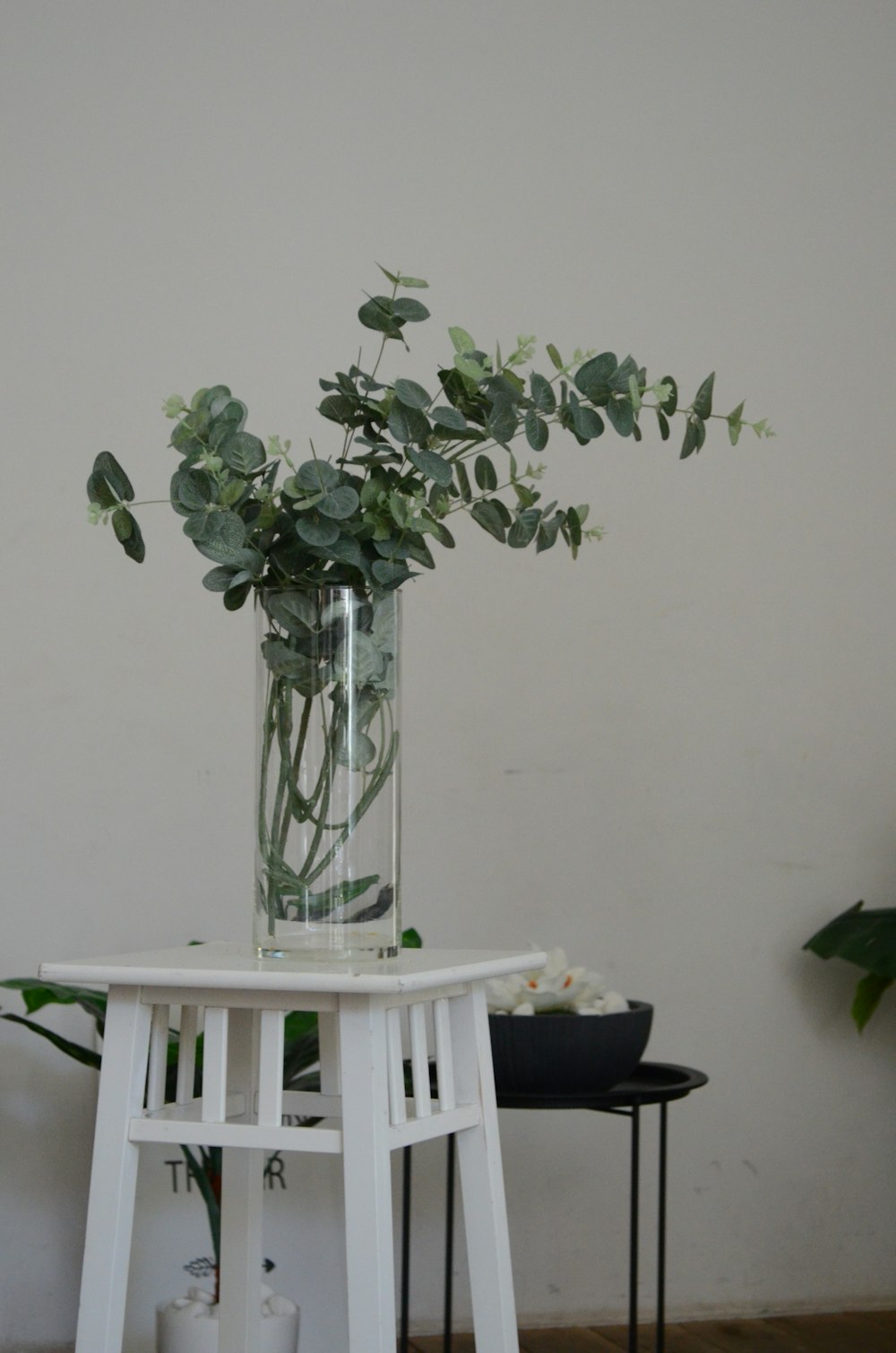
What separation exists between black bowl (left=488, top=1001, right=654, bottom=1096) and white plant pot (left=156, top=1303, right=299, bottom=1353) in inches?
17.5

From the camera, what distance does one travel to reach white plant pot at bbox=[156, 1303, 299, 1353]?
1.66 meters

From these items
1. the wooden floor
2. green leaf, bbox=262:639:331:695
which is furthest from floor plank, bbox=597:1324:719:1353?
green leaf, bbox=262:639:331:695

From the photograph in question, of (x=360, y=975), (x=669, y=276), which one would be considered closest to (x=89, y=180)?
(x=669, y=276)

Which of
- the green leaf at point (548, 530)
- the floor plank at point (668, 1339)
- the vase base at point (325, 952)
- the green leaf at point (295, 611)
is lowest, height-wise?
the floor plank at point (668, 1339)

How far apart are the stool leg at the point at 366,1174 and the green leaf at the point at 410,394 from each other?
1.59 ft

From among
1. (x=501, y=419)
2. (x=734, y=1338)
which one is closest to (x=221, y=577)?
(x=501, y=419)

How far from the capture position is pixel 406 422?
3.66ft

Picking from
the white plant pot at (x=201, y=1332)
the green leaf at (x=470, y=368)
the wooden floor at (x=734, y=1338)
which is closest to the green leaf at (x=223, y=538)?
the green leaf at (x=470, y=368)

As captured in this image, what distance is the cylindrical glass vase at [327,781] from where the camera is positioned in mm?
1140

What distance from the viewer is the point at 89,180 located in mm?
2170

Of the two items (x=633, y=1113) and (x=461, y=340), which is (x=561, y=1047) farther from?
(x=461, y=340)

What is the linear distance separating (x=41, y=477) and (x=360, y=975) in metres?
1.35

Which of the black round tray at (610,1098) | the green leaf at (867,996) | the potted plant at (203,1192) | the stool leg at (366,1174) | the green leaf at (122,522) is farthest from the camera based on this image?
the green leaf at (867,996)

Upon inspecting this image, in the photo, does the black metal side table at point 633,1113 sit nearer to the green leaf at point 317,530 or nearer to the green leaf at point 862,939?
the green leaf at point 862,939
